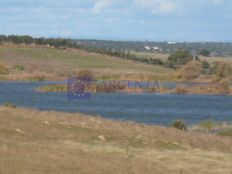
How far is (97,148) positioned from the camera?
81.2 ft

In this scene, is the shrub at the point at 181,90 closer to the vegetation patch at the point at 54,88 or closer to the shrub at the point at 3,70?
the vegetation patch at the point at 54,88

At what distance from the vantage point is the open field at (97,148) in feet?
67.3

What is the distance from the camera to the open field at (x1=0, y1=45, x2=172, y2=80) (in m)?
135

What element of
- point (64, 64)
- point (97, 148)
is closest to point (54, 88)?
point (64, 64)

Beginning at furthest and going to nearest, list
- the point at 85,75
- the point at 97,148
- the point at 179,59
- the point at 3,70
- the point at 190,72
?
the point at 179,59
the point at 3,70
the point at 190,72
the point at 85,75
the point at 97,148

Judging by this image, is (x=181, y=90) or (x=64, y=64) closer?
(x=181, y=90)

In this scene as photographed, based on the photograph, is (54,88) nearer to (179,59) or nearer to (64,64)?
(64,64)

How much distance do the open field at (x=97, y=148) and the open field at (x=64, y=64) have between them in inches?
3870

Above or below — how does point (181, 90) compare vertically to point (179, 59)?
below

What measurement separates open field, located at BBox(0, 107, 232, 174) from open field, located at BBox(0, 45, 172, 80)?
9830 centimetres

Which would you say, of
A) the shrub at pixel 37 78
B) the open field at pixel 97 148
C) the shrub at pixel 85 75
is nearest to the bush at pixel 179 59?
the shrub at pixel 85 75

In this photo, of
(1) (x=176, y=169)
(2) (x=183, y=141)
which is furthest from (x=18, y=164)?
(2) (x=183, y=141)

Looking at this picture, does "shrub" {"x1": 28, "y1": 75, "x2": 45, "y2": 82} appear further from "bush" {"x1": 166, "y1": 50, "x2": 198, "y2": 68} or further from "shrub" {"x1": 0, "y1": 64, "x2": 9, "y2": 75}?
"bush" {"x1": 166, "y1": 50, "x2": 198, "y2": 68}

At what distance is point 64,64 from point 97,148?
12372 centimetres
